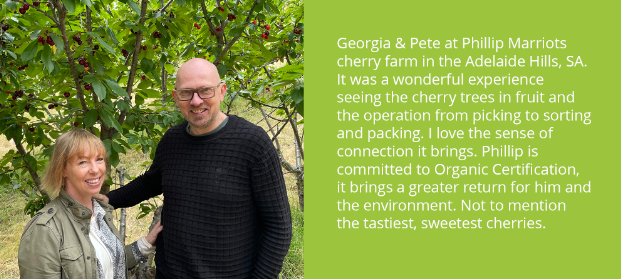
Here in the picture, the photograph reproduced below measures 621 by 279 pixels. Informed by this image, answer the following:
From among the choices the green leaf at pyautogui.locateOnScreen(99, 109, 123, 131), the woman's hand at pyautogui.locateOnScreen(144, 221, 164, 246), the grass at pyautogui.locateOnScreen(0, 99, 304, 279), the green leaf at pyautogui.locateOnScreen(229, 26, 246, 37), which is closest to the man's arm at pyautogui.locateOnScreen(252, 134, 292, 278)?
the woman's hand at pyautogui.locateOnScreen(144, 221, 164, 246)

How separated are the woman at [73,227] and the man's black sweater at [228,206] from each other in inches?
10.9

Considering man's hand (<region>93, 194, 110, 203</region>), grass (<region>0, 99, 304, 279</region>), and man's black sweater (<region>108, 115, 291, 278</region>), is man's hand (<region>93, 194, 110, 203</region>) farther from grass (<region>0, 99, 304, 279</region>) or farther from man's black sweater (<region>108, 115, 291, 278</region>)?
grass (<region>0, 99, 304, 279</region>)

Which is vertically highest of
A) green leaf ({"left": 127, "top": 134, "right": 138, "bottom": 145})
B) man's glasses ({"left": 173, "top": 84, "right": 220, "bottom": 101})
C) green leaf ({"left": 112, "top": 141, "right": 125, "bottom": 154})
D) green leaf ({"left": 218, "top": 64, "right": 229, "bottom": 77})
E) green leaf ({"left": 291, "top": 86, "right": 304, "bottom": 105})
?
green leaf ({"left": 218, "top": 64, "right": 229, "bottom": 77})

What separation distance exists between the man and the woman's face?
31cm

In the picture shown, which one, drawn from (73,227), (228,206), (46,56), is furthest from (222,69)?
(73,227)

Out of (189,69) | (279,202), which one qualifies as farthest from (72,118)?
(279,202)

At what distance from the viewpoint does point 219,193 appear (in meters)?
1.66

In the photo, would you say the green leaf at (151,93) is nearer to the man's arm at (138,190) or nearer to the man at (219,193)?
the man's arm at (138,190)

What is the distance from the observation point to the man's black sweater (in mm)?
1653

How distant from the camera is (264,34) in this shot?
268 centimetres

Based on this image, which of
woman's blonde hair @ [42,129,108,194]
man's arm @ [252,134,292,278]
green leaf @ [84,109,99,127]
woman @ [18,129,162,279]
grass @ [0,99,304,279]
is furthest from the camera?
grass @ [0,99,304,279]

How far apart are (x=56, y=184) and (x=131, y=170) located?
561 centimetres

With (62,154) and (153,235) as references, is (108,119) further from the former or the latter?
(153,235)

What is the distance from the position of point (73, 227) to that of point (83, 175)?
20 cm
